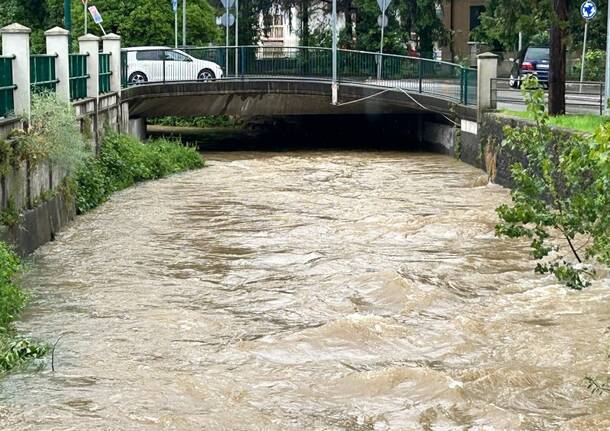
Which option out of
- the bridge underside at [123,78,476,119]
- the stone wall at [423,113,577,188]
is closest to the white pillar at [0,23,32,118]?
the stone wall at [423,113,577,188]

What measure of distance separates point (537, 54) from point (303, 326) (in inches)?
1204

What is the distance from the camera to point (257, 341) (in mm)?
12586

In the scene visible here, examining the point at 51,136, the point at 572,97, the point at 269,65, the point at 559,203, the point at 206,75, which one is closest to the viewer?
the point at 559,203

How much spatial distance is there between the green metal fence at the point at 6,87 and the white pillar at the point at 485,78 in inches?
570

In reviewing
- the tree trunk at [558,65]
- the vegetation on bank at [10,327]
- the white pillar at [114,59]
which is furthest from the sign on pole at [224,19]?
the vegetation on bank at [10,327]

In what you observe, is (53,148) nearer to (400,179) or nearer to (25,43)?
(25,43)

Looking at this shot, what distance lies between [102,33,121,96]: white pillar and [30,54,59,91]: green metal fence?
7.37m

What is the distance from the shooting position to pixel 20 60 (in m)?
17.7

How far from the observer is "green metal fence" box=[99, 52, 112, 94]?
1071 inches

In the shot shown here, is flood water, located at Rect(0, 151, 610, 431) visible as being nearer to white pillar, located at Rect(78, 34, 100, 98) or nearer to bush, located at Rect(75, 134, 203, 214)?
bush, located at Rect(75, 134, 203, 214)

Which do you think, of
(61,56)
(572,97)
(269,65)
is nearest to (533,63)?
(269,65)

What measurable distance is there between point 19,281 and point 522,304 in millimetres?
6032

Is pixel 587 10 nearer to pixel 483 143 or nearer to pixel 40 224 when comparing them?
pixel 483 143

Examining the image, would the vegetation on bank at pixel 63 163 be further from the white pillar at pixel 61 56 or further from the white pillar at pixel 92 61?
the white pillar at pixel 92 61
